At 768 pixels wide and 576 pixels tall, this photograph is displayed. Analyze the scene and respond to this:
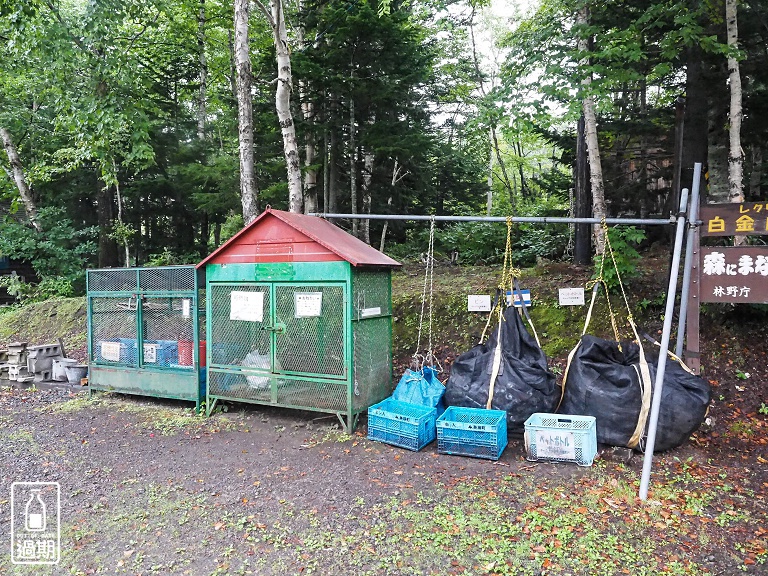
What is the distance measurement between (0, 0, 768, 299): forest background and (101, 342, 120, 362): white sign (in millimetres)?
2838

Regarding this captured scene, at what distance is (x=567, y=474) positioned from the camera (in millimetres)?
4449

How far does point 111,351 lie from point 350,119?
6661mm

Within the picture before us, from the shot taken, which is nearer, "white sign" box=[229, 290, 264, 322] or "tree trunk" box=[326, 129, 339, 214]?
"white sign" box=[229, 290, 264, 322]

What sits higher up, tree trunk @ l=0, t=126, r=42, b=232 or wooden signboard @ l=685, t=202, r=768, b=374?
tree trunk @ l=0, t=126, r=42, b=232

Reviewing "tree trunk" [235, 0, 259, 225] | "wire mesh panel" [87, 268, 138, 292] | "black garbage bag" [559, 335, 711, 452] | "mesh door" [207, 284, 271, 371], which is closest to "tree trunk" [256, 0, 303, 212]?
"tree trunk" [235, 0, 259, 225]

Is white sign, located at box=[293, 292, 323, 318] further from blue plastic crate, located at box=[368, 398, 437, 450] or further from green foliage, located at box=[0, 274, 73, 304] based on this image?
green foliage, located at box=[0, 274, 73, 304]

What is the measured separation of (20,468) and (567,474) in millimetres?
5110

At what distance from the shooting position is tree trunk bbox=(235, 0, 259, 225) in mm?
8211

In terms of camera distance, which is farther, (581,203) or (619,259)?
(581,203)

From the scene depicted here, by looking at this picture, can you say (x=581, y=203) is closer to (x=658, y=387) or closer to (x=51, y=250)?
(x=658, y=387)

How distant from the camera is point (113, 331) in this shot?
7289mm

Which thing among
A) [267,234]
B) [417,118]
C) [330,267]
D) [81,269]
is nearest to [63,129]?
[81,269]

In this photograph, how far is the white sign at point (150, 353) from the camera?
690 cm
